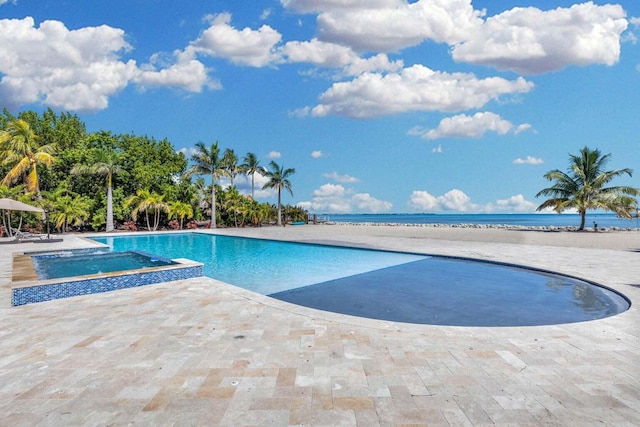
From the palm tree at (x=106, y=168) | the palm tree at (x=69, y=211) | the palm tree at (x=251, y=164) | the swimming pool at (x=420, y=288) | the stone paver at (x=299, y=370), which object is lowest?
the swimming pool at (x=420, y=288)

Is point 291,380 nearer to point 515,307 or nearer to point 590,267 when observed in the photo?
point 515,307

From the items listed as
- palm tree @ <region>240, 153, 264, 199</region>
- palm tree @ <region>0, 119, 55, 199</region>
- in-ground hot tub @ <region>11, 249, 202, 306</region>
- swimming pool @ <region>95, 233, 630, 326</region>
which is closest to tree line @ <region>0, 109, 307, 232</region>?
palm tree @ <region>0, 119, 55, 199</region>

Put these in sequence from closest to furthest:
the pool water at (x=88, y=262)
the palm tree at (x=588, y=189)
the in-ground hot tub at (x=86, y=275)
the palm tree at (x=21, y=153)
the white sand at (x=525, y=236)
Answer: the in-ground hot tub at (x=86, y=275) < the pool water at (x=88, y=262) < the white sand at (x=525, y=236) < the palm tree at (x=21, y=153) < the palm tree at (x=588, y=189)

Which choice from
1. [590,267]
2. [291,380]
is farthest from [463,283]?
[291,380]

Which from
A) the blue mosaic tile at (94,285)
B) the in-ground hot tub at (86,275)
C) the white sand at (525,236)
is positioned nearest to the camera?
the blue mosaic tile at (94,285)

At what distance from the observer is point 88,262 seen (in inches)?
474

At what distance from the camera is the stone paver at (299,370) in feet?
8.48

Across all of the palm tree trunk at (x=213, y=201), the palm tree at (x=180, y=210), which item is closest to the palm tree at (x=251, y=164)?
the palm tree trunk at (x=213, y=201)

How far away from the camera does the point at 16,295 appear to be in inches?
228

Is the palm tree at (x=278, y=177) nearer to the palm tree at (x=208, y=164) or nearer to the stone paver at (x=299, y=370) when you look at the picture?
the palm tree at (x=208, y=164)

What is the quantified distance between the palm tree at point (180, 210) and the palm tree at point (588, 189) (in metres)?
25.8

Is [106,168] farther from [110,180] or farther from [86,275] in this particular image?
[86,275]

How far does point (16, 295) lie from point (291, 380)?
554cm

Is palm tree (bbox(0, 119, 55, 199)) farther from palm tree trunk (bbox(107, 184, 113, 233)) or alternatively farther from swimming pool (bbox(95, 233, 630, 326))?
swimming pool (bbox(95, 233, 630, 326))
